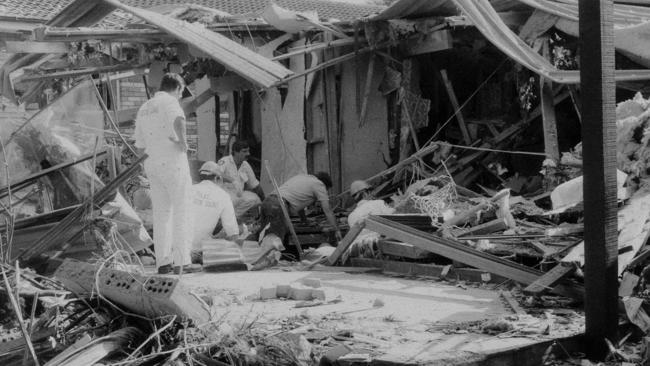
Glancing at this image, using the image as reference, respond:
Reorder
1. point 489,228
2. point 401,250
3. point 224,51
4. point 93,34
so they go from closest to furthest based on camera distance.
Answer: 1. point 489,228
2. point 401,250
3. point 224,51
4. point 93,34

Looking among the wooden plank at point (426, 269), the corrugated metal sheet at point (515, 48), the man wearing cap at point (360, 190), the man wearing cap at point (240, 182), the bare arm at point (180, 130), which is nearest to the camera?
the wooden plank at point (426, 269)

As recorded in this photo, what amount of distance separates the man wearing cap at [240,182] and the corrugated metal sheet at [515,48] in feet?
14.4

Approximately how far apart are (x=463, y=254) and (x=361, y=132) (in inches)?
226

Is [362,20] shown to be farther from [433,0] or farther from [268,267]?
[268,267]

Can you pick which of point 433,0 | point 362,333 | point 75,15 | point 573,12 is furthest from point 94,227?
point 573,12

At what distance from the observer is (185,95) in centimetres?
1453

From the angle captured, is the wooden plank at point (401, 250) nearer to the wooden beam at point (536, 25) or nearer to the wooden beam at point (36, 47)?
the wooden beam at point (536, 25)

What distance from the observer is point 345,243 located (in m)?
9.07

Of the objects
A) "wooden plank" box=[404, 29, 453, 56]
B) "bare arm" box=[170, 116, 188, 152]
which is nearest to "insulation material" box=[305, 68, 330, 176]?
"wooden plank" box=[404, 29, 453, 56]

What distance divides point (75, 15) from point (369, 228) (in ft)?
17.4

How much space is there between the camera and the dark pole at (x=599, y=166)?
488 cm

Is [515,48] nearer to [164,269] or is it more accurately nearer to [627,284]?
[627,284]

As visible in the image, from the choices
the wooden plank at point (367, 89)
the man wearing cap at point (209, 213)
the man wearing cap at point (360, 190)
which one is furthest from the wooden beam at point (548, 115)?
the man wearing cap at point (209, 213)

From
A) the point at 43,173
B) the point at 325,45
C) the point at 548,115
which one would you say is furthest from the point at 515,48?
the point at 43,173
